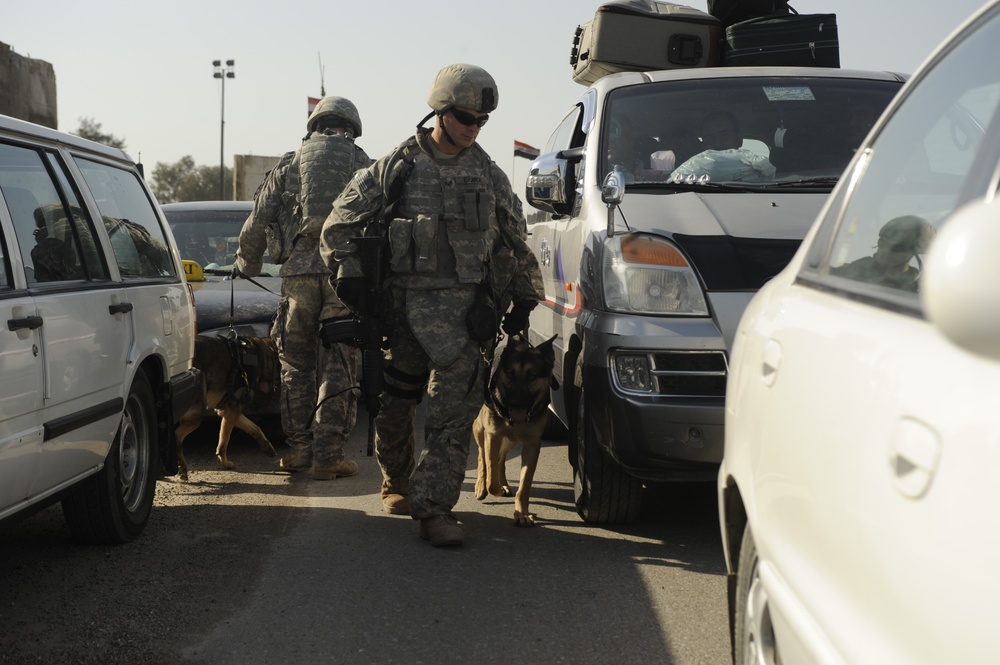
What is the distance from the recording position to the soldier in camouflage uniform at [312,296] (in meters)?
7.11

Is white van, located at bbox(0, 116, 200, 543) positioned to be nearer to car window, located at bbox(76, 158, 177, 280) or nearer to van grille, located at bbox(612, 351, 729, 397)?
car window, located at bbox(76, 158, 177, 280)

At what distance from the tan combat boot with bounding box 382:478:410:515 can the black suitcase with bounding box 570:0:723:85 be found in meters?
3.37

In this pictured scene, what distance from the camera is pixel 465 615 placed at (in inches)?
173

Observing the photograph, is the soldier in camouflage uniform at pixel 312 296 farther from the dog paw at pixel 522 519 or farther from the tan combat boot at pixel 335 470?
the dog paw at pixel 522 519

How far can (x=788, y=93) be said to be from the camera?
618cm

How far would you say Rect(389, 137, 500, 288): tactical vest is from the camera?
5.54m

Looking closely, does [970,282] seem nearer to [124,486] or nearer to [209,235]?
[124,486]

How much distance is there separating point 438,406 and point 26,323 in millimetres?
2139

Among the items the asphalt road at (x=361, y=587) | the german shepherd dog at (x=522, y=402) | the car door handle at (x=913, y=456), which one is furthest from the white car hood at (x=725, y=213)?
the car door handle at (x=913, y=456)

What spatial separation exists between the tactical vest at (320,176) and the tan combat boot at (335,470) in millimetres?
1431

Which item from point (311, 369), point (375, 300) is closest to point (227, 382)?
point (311, 369)

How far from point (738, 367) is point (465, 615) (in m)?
1.97

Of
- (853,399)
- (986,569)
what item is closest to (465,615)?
(853,399)

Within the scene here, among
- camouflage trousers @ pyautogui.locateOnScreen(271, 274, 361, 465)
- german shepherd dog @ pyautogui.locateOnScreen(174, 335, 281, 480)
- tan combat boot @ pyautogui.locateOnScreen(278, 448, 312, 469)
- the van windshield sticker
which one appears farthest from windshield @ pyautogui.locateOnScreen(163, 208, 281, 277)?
the van windshield sticker
